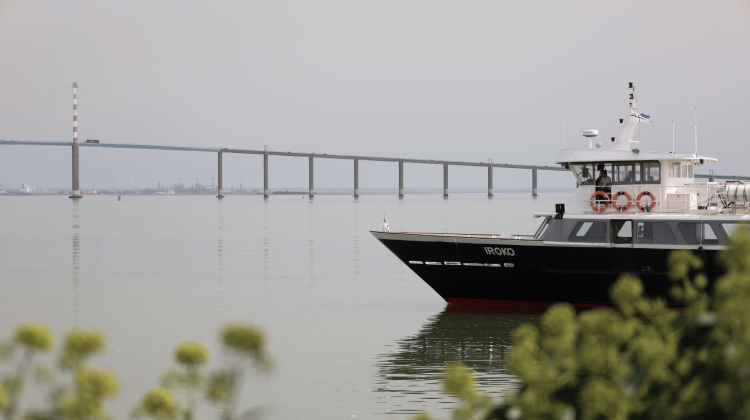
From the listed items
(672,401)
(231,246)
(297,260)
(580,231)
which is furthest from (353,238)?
(672,401)

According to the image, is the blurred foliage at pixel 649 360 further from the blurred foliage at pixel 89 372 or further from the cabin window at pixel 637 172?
the cabin window at pixel 637 172

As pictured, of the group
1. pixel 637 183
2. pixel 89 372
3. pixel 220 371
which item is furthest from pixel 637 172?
pixel 89 372

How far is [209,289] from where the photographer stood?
1176 inches

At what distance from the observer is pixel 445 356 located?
17.8m

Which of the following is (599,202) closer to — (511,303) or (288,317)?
→ (511,303)

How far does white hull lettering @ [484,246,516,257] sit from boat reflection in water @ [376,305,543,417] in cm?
172

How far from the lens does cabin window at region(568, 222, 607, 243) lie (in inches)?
796

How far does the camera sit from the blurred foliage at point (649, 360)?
285cm

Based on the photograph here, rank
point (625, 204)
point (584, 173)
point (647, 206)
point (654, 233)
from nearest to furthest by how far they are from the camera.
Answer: point (654, 233) → point (647, 206) → point (625, 204) → point (584, 173)

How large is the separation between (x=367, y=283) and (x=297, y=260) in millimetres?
10595

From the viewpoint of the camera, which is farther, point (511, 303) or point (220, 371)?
point (511, 303)

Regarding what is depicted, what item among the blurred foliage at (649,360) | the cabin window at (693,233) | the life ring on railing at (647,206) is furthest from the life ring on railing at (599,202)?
the blurred foliage at (649,360)

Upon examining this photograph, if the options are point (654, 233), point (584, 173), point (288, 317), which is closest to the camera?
point (654, 233)

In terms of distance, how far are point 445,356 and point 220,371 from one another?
14764 mm
